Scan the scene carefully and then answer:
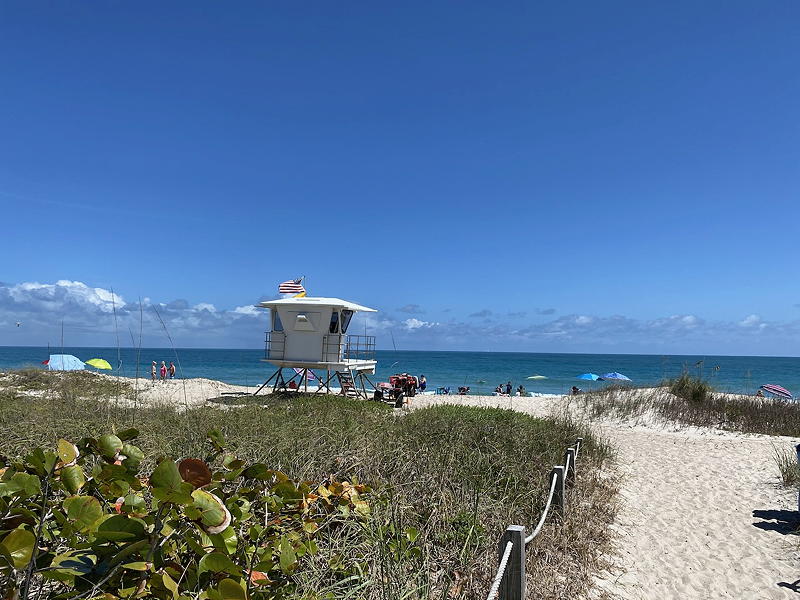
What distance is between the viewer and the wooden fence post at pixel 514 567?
3.35m

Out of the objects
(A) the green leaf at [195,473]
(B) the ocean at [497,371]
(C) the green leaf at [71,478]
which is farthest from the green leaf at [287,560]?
(B) the ocean at [497,371]

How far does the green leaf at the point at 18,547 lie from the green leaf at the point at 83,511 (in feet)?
0.53

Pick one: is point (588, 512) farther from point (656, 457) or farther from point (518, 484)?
point (656, 457)

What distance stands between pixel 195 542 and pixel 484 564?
2971mm

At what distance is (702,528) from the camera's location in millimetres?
7305

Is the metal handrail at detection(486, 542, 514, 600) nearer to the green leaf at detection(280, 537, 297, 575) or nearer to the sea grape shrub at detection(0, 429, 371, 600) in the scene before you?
the sea grape shrub at detection(0, 429, 371, 600)

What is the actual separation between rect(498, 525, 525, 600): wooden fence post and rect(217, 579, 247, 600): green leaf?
7.48 ft

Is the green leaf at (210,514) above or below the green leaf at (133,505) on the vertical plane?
above

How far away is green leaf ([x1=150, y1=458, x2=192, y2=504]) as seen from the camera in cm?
142

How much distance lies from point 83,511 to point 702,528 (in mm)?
8255

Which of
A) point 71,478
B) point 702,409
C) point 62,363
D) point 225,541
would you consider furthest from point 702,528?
point 62,363

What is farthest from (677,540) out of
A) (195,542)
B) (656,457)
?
(195,542)

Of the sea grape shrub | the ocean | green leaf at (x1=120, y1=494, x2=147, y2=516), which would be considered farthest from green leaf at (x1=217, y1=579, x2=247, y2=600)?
the ocean

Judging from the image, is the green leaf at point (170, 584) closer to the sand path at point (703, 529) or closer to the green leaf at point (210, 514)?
the green leaf at point (210, 514)
